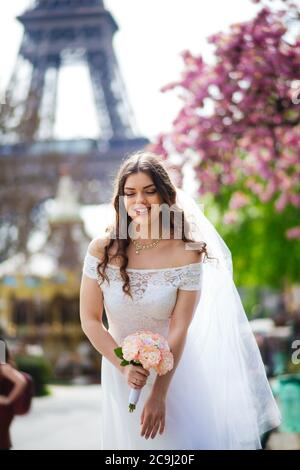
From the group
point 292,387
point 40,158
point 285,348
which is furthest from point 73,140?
point 292,387

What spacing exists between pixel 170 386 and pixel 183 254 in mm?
540

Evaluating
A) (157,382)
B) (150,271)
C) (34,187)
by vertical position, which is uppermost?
(34,187)

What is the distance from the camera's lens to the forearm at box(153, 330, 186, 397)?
9.83 feet

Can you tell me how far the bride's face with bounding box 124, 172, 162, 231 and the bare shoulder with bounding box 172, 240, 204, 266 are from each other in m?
0.15

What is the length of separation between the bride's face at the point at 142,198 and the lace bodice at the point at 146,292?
0.70 feet

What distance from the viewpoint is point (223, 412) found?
337 cm

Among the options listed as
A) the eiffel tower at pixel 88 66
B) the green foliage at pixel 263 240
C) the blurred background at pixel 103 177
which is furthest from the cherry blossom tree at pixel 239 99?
the eiffel tower at pixel 88 66

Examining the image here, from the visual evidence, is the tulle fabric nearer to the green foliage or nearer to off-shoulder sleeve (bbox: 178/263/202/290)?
off-shoulder sleeve (bbox: 178/263/202/290)

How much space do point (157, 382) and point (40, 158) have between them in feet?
63.5

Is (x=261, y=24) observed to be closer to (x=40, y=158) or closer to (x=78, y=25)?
(x=40, y=158)

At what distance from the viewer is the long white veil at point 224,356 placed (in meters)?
3.35

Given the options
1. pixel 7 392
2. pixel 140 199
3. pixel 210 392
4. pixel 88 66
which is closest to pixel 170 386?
pixel 210 392

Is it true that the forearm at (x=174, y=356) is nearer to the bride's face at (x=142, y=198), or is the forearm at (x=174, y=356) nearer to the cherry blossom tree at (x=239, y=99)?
the bride's face at (x=142, y=198)

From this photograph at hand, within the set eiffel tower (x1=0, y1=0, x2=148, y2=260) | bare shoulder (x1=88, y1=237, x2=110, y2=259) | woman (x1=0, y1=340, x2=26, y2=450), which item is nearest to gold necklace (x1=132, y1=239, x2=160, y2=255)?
bare shoulder (x1=88, y1=237, x2=110, y2=259)
